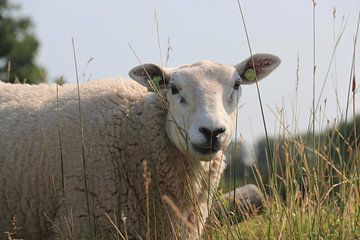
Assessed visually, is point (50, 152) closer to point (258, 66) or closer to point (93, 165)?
point (93, 165)

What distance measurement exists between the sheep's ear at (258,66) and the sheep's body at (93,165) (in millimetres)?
625

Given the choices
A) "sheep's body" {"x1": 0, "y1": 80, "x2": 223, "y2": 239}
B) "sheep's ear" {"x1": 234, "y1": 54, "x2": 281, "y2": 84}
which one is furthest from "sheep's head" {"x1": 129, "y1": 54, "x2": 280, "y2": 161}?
"sheep's body" {"x1": 0, "y1": 80, "x2": 223, "y2": 239}

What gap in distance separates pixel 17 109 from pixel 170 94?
1153mm

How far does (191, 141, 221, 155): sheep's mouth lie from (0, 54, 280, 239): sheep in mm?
97

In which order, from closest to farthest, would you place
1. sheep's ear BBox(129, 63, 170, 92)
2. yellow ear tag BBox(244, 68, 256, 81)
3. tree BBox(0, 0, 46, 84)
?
sheep's ear BBox(129, 63, 170, 92), yellow ear tag BBox(244, 68, 256, 81), tree BBox(0, 0, 46, 84)

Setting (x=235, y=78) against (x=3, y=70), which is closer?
(x=235, y=78)

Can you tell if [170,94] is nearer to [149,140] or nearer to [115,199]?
[149,140]

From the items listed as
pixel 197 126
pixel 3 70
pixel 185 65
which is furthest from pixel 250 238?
pixel 3 70

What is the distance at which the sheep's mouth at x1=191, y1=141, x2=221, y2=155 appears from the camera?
15.1 feet

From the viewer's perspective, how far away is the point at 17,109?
216 inches

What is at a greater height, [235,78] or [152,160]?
[235,78]

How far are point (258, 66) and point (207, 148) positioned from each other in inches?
50.6

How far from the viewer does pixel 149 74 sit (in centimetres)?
539

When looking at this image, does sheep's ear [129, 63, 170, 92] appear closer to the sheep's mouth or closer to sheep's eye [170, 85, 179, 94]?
sheep's eye [170, 85, 179, 94]
